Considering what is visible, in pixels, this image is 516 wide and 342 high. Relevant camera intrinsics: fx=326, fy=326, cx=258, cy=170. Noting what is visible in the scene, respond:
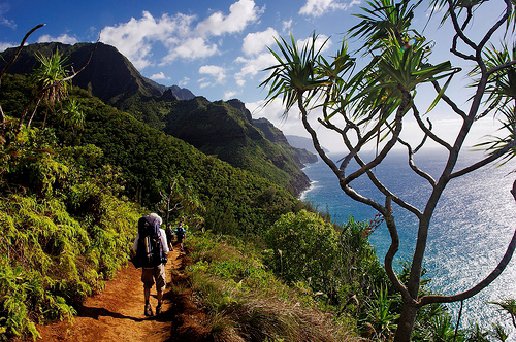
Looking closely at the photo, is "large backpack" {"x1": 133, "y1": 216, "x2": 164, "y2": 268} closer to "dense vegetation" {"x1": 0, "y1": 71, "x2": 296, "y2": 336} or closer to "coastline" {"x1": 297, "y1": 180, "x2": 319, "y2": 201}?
"dense vegetation" {"x1": 0, "y1": 71, "x2": 296, "y2": 336}

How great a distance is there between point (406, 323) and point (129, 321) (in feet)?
12.5

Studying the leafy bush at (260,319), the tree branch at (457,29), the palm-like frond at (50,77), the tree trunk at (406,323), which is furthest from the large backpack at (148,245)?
the tree branch at (457,29)

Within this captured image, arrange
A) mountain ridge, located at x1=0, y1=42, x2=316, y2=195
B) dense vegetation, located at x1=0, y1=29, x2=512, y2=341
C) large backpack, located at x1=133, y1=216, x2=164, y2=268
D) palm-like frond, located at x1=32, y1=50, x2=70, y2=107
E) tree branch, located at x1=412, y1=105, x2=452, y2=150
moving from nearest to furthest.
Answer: dense vegetation, located at x1=0, y1=29, x2=512, y2=341
tree branch, located at x1=412, y1=105, x2=452, y2=150
large backpack, located at x1=133, y1=216, x2=164, y2=268
palm-like frond, located at x1=32, y1=50, x2=70, y2=107
mountain ridge, located at x1=0, y1=42, x2=316, y2=195

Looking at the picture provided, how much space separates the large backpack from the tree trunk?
3.53 meters

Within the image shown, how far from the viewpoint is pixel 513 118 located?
4.74 metres

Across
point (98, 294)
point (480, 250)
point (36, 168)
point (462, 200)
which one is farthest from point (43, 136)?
point (462, 200)

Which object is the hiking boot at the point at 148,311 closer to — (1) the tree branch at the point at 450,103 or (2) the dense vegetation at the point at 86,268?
(2) the dense vegetation at the point at 86,268

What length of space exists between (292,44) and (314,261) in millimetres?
15263

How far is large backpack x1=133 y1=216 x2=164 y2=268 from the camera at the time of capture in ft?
16.5

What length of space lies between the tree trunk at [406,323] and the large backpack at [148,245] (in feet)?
11.6

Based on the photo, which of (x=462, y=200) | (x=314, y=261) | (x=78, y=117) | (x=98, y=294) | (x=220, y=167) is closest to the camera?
(x=98, y=294)

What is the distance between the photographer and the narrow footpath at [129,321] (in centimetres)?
403

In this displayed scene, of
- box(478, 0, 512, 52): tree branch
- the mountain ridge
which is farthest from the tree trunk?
the mountain ridge

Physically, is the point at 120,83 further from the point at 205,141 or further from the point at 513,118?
the point at 513,118
